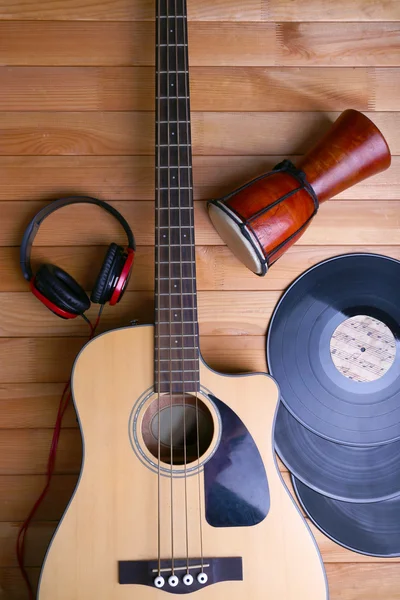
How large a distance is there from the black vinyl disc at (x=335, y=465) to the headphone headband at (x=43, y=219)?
61 cm

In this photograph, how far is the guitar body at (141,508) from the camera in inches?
41.9

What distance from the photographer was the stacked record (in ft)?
4.30

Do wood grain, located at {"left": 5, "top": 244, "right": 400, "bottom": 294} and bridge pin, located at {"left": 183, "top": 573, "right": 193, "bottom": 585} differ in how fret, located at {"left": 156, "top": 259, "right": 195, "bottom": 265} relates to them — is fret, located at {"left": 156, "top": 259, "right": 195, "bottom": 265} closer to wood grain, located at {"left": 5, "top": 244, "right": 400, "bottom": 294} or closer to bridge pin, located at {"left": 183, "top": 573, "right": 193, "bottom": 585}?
wood grain, located at {"left": 5, "top": 244, "right": 400, "bottom": 294}

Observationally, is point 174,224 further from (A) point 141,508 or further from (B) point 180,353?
(A) point 141,508

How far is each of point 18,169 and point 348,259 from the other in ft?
3.02

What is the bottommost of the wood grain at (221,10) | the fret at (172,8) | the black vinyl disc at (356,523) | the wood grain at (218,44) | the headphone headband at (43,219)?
the black vinyl disc at (356,523)

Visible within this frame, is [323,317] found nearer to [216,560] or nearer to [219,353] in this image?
[219,353]

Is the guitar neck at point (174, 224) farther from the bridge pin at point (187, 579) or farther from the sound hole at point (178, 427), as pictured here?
the bridge pin at point (187, 579)

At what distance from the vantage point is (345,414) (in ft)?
4.30

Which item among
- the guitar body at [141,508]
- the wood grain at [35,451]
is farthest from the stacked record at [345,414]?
the wood grain at [35,451]

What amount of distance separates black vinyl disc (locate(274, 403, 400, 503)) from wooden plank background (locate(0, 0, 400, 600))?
0.53ft

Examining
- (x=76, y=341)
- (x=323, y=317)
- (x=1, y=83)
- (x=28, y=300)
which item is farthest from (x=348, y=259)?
(x=1, y=83)

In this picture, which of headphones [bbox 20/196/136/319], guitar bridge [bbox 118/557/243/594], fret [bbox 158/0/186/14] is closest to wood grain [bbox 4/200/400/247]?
headphones [bbox 20/196/136/319]

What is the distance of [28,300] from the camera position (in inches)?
53.4
